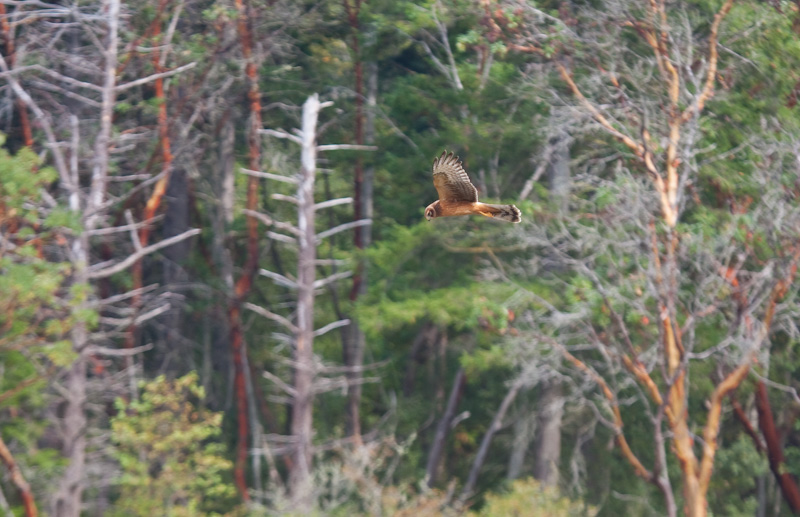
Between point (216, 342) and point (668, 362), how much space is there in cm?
1194

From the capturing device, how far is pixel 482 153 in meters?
16.9

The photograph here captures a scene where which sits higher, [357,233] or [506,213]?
[506,213]

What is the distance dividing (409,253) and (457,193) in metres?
10.7

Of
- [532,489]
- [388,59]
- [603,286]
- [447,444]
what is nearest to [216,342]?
[447,444]

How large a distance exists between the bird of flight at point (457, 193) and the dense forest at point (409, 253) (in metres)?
5.88

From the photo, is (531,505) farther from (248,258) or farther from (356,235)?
(248,258)

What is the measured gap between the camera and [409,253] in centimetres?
1759

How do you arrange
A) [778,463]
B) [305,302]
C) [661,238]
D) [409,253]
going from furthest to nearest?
[778,463] < [409,253] < [305,302] < [661,238]

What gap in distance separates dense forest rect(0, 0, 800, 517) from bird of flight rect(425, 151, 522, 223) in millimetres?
5882

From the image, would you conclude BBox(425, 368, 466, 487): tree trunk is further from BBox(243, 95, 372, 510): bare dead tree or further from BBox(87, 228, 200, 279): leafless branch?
BBox(87, 228, 200, 279): leafless branch

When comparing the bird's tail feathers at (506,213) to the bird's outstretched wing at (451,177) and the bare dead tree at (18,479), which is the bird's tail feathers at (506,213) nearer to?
the bird's outstretched wing at (451,177)

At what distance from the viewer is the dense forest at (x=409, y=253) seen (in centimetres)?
1353

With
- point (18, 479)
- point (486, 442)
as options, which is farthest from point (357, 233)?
point (18, 479)

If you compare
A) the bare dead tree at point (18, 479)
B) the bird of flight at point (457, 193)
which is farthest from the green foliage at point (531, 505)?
the bird of flight at point (457, 193)
